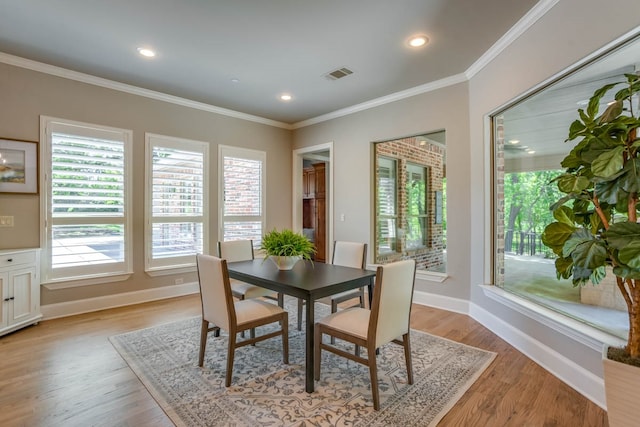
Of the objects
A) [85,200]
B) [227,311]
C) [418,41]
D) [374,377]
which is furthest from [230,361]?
[418,41]

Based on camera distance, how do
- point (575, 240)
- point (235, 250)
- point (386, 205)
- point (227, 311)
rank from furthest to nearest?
point (386, 205), point (235, 250), point (227, 311), point (575, 240)

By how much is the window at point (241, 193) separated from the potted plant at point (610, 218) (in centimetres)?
440

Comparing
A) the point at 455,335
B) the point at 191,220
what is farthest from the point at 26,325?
the point at 455,335

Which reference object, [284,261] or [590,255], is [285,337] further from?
[590,255]

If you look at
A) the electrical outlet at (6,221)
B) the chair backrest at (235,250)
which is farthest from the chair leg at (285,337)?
the electrical outlet at (6,221)

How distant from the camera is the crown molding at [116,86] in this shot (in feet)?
11.1

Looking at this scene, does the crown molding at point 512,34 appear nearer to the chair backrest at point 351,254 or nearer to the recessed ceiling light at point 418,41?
the recessed ceiling light at point 418,41

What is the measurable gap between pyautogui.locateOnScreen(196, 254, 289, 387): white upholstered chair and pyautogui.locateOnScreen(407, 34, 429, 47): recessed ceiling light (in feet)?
8.54

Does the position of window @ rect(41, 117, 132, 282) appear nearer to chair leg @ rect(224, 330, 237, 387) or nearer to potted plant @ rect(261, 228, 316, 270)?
potted plant @ rect(261, 228, 316, 270)

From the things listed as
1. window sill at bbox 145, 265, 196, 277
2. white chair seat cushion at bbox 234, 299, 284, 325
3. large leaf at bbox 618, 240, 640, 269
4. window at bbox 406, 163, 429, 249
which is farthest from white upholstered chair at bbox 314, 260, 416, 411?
window sill at bbox 145, 265, 196, 277

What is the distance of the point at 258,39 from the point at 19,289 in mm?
3472

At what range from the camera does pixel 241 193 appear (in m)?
5.30

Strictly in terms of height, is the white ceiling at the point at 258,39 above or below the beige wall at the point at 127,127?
above

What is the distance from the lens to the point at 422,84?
403 centimetres
